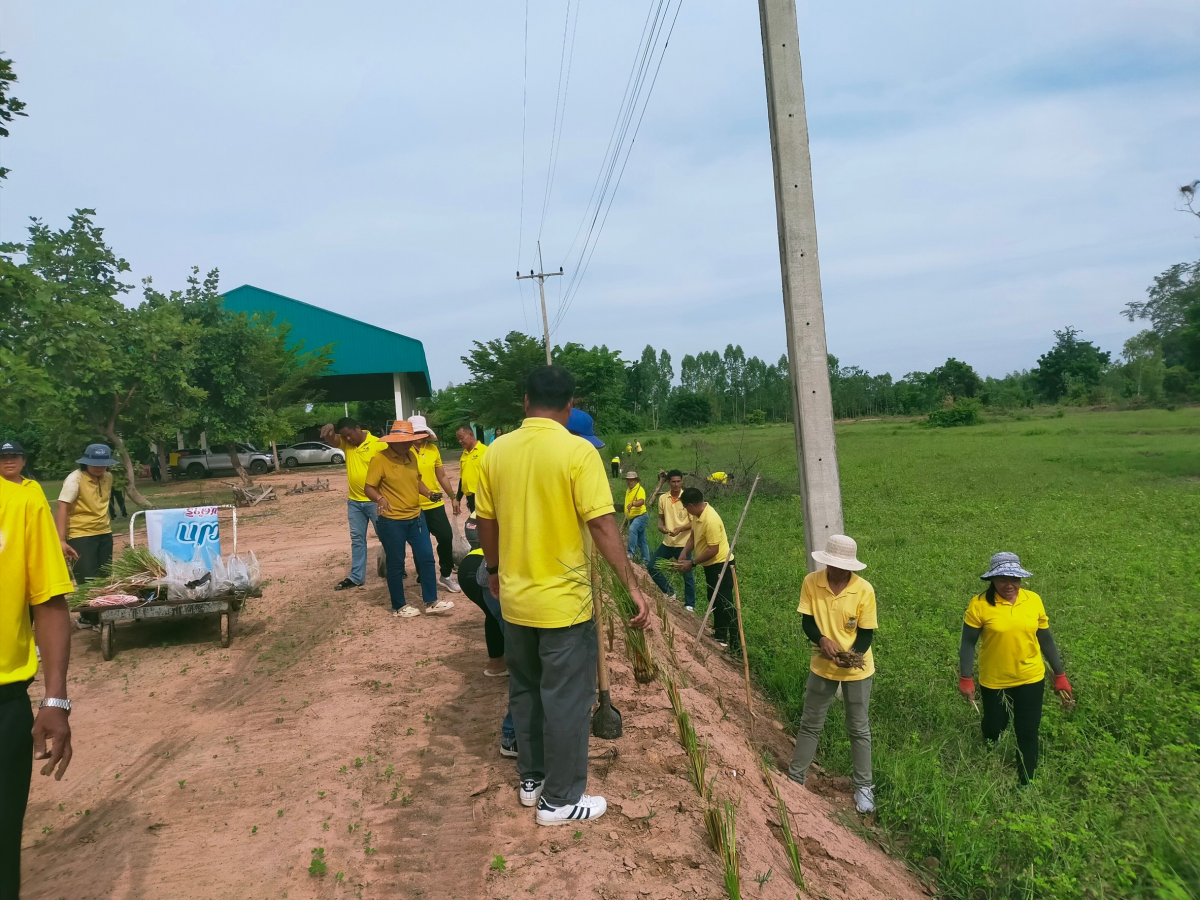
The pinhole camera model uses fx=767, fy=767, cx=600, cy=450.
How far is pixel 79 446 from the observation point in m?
19.2

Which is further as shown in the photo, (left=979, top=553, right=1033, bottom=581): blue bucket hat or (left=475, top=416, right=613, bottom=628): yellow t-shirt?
(left=979, top=553, right=1033, bottom=581): blue bucket hat

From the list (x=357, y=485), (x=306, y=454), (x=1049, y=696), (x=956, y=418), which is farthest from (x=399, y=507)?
(x=956, y=418)

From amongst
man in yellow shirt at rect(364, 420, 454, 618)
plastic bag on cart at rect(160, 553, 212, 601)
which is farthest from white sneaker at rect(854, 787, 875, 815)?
plastic bag on cart at rect(160, 553, 212, 601)

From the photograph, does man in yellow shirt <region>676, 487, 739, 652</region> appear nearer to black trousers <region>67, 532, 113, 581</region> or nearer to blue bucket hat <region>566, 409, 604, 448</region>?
blue bucket hat <region>566, 409, 604, 448</region>

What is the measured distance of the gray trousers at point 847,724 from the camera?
475cm

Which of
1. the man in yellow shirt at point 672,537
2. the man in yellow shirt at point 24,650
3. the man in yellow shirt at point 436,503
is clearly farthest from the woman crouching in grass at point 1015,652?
the man in yellow shirt at point 24,650

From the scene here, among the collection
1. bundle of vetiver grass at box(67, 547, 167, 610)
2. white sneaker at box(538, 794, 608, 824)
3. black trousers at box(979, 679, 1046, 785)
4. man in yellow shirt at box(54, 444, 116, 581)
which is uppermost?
man in yellow shirt at box(54, 444, 116, 581)

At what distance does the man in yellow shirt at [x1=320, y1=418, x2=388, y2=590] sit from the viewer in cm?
749

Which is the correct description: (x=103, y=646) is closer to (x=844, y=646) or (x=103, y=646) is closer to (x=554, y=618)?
(x=554, y=618)

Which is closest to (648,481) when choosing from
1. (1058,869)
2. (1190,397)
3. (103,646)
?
(103,646)

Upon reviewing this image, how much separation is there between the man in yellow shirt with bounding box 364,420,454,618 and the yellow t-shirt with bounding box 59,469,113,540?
8.65 ft

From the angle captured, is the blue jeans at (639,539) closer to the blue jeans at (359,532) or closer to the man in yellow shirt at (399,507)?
the blue jeans at (359,532)

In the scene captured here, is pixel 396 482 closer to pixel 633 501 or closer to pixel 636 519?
pixel 633 501

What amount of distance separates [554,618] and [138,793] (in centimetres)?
265
